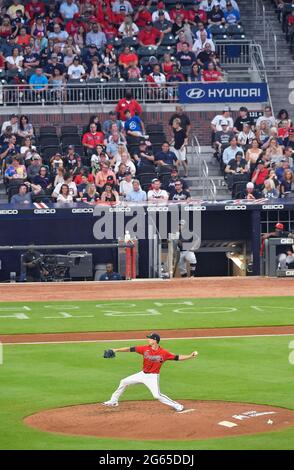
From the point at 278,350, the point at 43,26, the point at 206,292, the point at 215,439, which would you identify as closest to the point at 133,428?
the point at 215,439

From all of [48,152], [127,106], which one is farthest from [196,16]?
[48,152]

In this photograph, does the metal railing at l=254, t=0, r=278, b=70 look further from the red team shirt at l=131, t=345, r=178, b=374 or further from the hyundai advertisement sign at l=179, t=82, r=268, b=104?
the red team shirt at l=131, t=345, r=178, b=374

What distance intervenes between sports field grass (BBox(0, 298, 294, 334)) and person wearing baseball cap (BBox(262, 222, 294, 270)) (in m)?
3.35

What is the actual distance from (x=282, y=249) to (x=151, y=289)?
4.68 m

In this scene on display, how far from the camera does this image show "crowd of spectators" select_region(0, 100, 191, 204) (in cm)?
3731

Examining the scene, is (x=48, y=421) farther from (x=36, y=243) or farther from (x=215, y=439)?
(x=36, y=243)

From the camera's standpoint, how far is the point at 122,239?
37.2m

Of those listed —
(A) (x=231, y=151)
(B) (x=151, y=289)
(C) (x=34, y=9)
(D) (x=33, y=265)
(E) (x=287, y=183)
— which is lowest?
(B) (x=151, y=289)

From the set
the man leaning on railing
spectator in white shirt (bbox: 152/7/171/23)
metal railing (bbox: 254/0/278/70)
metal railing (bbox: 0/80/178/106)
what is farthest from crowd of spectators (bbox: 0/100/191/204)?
metal railing (bbox: 254/0/278/70)

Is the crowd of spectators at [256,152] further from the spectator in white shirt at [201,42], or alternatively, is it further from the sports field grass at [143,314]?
the sports field grass at [143,314]

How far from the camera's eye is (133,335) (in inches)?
1112

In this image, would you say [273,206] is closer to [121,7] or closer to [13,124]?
[13,124]

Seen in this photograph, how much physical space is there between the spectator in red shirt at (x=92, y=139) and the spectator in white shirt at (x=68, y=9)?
6204 millimetres

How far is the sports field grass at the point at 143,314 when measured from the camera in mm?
29891
